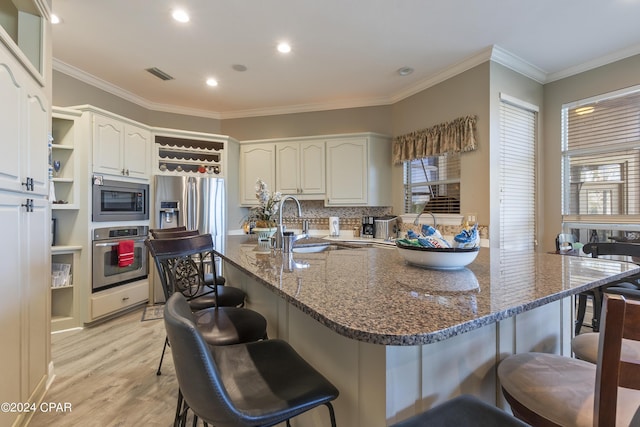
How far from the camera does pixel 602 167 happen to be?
318cm

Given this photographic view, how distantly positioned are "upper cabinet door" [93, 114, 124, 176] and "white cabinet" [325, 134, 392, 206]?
252 cm

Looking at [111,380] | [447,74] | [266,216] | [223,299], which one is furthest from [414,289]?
[447,74]

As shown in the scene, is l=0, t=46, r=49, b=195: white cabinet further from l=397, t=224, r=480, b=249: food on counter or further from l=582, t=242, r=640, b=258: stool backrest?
l=582, t=242, r=640, b=258: stool backrest

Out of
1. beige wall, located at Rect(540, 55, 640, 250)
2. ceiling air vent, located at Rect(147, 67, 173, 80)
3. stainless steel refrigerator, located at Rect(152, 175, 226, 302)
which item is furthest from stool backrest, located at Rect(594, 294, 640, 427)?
ceiling air vent, located at Rect(147, 67, 173, 80)

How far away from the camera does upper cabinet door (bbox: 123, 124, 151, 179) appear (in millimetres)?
3447

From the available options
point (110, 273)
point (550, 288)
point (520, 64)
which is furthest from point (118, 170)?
point (520, 64)

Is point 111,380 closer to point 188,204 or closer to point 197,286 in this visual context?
point 197,286

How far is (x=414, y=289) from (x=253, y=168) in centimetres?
392

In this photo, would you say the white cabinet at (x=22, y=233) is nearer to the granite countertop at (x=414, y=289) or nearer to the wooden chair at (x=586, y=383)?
the granite countertop at (x=414, y=289)

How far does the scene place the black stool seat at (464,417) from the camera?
71 cm

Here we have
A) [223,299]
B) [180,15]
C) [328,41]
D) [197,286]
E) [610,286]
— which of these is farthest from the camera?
[328,41]

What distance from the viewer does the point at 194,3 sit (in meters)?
2.34

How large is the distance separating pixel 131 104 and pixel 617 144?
18.9 ft

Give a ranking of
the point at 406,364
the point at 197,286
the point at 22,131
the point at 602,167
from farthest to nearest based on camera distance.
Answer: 1. the point at 602,167
2. the point at 197,286
3. the point at 22,131
4. the point at 406,364
